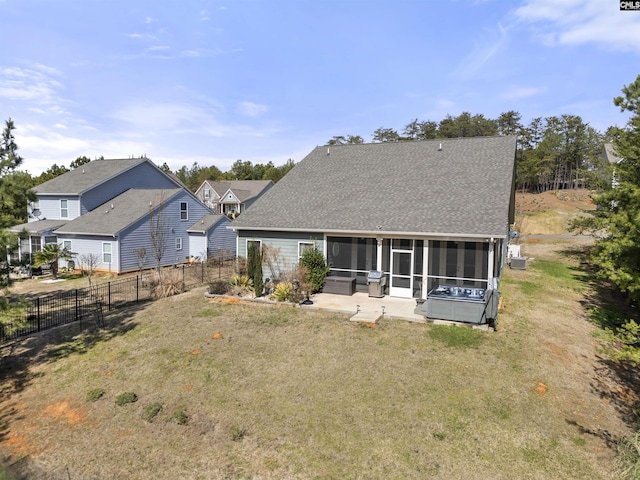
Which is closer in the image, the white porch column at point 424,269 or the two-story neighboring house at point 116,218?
the white porch column at point 424,269

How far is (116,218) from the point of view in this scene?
84.6ft

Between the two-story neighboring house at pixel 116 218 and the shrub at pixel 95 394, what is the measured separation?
47.8 feet

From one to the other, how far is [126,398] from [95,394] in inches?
38.8

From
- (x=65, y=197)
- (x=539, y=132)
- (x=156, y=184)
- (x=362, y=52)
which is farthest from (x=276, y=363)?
(x=539, y=132)

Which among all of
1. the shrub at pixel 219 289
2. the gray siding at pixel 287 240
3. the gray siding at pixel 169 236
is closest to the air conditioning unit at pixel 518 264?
the gray siding at pixel 287 240

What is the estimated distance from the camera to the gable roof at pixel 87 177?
28.2m

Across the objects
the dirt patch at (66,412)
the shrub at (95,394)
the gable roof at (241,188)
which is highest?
the gable roof at (241,188)

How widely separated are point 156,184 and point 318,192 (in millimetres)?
20649

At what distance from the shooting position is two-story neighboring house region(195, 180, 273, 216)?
57000 mm

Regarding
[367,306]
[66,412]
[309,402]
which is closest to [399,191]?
[367,306]

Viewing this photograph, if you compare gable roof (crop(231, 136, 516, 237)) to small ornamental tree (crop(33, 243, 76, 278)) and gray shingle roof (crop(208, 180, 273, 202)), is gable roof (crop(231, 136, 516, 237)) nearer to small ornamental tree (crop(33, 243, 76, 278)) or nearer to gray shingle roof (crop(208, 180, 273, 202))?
small ornamental tree (crop(33, 243, 76, 278))

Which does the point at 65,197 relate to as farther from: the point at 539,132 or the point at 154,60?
the point at 539,132

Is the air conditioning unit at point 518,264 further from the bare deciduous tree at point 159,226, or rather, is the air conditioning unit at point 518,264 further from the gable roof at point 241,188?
the gable roof at point 241,188

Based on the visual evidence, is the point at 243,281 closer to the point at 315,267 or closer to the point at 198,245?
the point at 315,267
